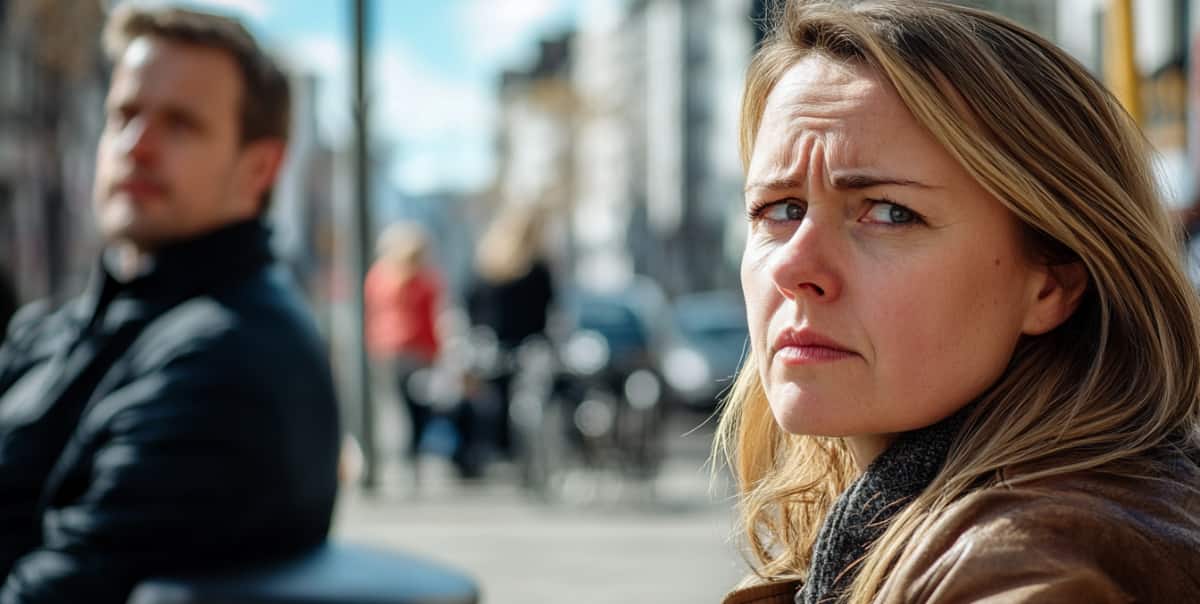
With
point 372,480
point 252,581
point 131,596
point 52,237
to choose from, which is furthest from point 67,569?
point 52,237


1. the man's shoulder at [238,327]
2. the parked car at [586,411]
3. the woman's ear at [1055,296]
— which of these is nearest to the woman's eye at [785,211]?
the woman's ear at [1055,296]

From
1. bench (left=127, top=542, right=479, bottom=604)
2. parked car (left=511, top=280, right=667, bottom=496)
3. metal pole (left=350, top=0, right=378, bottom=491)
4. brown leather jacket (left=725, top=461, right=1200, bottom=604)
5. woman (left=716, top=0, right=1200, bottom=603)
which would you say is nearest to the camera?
brown leather jacket (left=725, top=461, right=1200, bottom=604)

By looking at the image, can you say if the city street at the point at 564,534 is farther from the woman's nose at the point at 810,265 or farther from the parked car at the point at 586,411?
the woman's nose at the point at 810,265

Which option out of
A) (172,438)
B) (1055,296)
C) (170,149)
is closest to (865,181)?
(1055,296)

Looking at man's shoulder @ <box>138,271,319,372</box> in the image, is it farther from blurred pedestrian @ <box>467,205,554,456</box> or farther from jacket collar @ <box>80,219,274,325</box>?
blurred pedestrian @ <box>467,205,554,456</box>

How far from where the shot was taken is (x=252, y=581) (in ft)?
8.29

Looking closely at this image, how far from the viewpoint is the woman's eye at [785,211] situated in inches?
72.4

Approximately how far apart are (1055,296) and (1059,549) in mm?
399

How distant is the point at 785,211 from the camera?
1851mm

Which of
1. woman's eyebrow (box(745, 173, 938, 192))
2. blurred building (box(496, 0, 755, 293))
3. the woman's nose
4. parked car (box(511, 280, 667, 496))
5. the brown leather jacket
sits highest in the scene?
woman's eyebrow (box(745, 173, 938, 192))

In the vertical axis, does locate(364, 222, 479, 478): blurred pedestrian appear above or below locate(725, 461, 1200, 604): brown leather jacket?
below

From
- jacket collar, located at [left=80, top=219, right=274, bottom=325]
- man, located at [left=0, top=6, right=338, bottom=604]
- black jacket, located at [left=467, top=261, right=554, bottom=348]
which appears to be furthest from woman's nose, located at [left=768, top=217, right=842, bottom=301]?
black jacket, located at [left=467, top=261, right=554, bottom=348]

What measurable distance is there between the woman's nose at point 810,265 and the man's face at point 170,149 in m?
1.94

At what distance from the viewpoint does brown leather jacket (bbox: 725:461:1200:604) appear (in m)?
1.46
